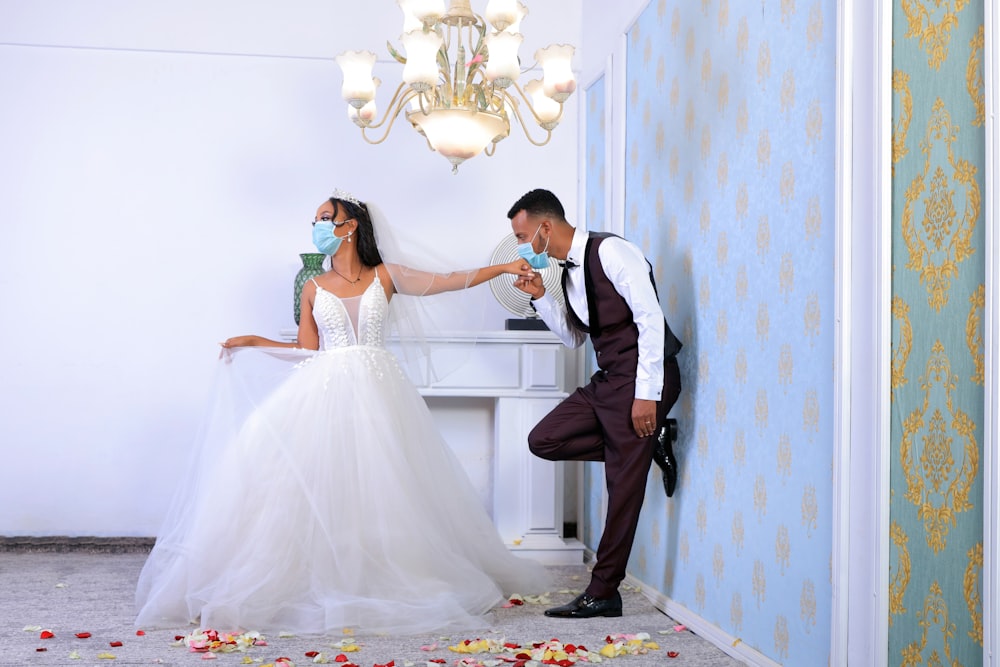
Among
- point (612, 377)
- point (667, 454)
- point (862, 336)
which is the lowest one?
point (667, 454)

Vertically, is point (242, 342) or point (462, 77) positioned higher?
point (462, 77)

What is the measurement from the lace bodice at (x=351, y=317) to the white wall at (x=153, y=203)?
55.6 inches

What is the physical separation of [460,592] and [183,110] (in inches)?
123

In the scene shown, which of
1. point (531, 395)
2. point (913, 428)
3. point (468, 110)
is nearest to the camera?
point (913, 428)

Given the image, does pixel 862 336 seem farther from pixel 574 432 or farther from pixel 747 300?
pixel 574 432

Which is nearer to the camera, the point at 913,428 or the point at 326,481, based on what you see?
the point at 913,428

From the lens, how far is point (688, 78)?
350cm

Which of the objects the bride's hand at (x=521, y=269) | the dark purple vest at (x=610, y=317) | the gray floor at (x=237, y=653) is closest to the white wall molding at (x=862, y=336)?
the gray floor at (x=237, y=653)

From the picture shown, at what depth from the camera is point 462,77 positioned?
144 inches

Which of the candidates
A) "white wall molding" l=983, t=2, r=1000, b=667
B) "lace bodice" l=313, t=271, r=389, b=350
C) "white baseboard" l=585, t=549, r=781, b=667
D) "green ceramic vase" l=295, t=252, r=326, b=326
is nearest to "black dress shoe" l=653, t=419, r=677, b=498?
"white baseboard" l=585, t=549, r=781, b=667

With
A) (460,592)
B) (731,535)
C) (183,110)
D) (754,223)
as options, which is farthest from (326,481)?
(183,110)

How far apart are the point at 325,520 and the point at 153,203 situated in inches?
100

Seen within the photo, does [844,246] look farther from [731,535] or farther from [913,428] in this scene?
[731,535]

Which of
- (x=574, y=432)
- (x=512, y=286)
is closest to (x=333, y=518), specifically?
(x=574, y=432)
